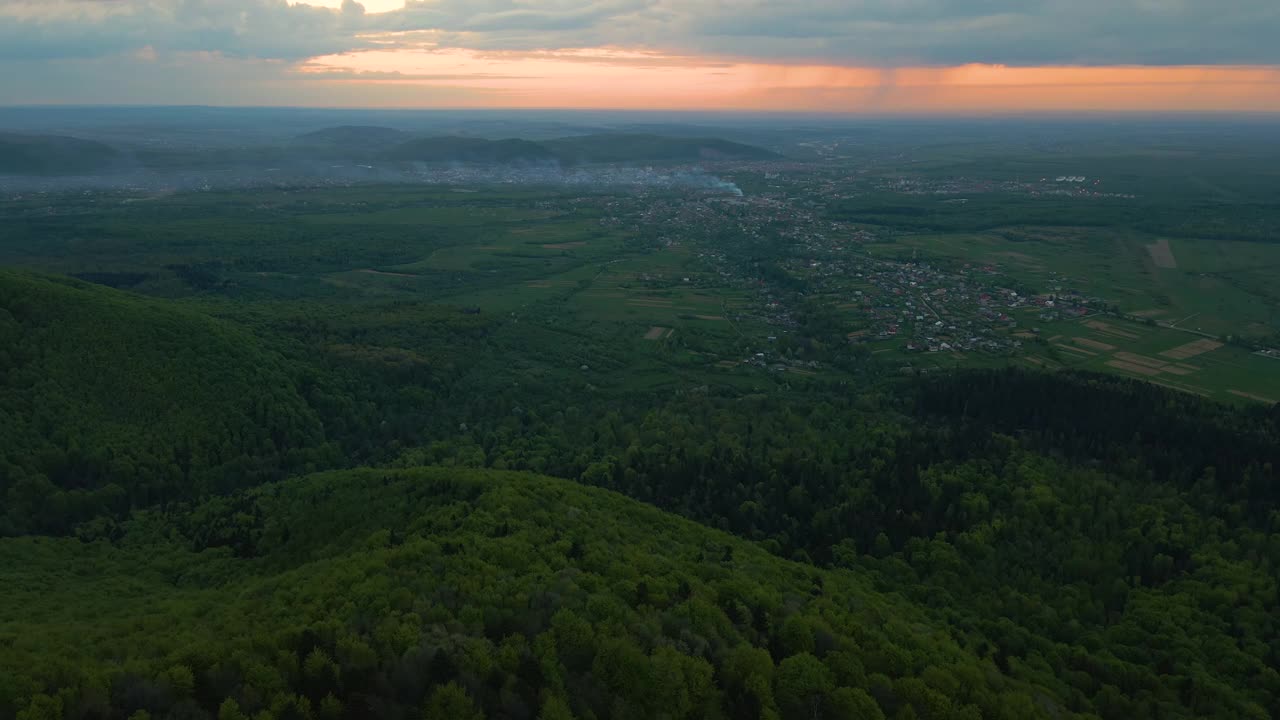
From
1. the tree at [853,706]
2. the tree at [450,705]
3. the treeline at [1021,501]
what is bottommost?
the treeline at [1021,501]

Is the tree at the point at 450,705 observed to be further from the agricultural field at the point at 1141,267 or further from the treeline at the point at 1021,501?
the agricultural field at the point at 1141,267

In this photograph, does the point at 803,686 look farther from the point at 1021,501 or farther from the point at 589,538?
the point at 1021,501

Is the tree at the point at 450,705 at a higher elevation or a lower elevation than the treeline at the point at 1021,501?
higher

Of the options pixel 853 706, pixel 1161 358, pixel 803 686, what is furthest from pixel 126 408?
pixel 1161 358

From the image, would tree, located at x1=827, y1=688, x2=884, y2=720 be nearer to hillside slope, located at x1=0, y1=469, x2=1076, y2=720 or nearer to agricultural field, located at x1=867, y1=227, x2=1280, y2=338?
hillside slope, located at x1=0, y1=469, x2=1076, y2=720

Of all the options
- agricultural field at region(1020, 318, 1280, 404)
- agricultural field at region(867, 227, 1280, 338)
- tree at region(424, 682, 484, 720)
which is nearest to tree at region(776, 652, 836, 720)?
tree at region(424, 682, 484, 720)

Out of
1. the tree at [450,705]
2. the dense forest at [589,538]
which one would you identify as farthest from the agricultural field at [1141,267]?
the tree at [450,705]

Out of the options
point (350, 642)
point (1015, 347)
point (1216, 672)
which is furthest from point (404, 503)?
point (1015, 347)
